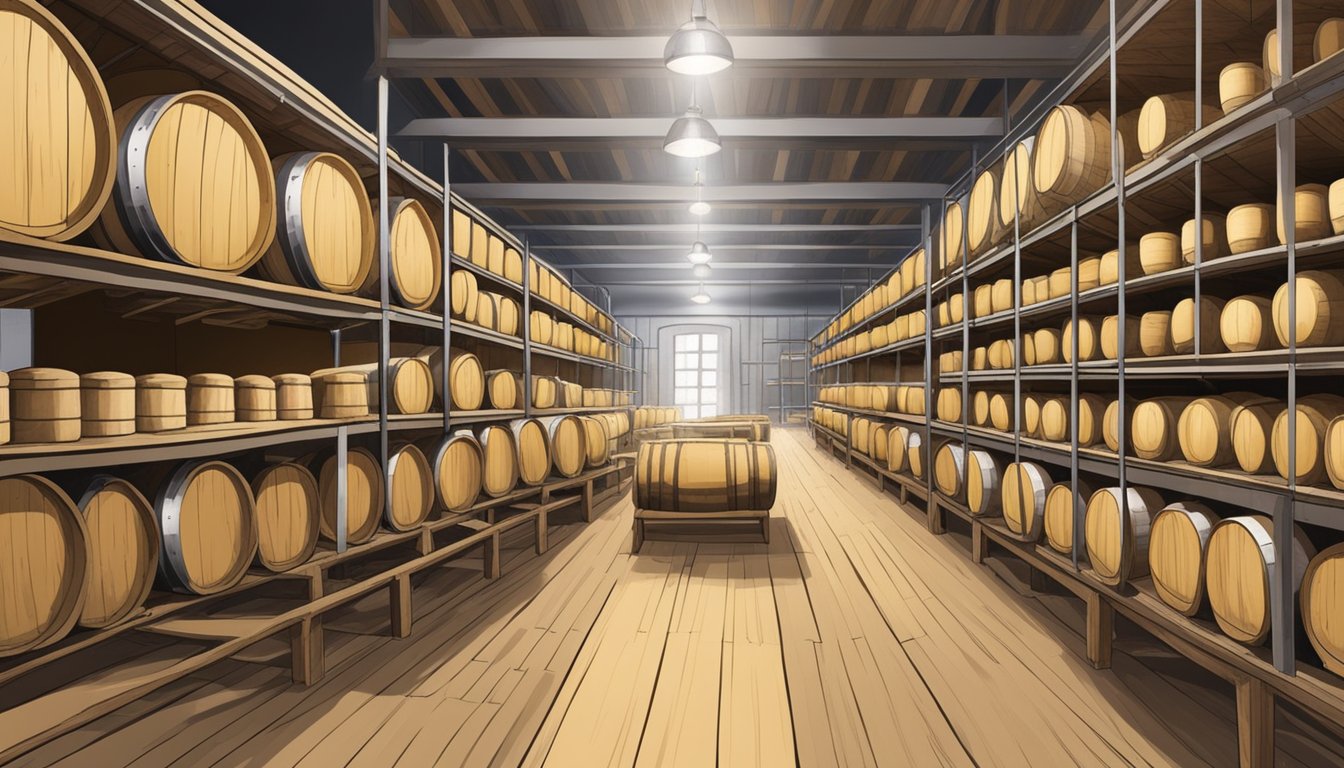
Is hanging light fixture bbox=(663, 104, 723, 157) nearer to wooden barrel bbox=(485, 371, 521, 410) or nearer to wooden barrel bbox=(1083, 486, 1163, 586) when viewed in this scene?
wooden barrel bbox=(485, 371, 521, 410)

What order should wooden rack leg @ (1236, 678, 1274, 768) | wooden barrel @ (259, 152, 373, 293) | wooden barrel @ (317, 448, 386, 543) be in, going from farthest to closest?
1. wooden barrel @ (317, 448, 386, 543)
2. wooden barrel @ (259, 152, 373, 293)
3. wooden rack leg @ (1236, 678, 1274, 768)

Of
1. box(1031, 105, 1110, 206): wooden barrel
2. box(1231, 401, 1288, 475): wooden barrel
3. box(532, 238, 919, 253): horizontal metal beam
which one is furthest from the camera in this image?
box(532, 238, 919, 253): horizontal metal beam

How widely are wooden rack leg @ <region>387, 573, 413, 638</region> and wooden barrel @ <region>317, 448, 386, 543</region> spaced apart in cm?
25

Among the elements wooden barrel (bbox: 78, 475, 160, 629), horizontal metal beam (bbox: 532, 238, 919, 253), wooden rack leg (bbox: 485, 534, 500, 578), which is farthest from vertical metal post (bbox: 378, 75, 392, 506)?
horizontal metal beam (bbox: 532, 238, 919, 253)

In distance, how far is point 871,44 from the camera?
507 centimetres

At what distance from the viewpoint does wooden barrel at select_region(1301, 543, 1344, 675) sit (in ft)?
5.91

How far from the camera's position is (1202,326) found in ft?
8.17

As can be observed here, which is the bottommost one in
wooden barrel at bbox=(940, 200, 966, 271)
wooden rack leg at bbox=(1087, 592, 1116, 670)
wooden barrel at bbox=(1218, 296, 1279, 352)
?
wooden rack leg at bbox=(1087, 592, 1116, 670)

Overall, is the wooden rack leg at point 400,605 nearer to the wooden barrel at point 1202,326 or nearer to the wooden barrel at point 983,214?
the wooden barrel at point 1202,326

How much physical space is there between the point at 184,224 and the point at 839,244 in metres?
12.1

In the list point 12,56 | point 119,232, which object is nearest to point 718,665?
point 119,232

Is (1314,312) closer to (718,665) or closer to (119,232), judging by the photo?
(718,665)

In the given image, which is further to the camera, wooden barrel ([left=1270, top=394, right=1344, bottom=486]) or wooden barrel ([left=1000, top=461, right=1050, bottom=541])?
wooden barrel ([left=1000, top=461, right=1050, bottom=541])

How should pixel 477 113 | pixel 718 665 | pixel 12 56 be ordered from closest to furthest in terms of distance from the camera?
pixel 12 56 < pixel 718 665 < pixel 477 113
